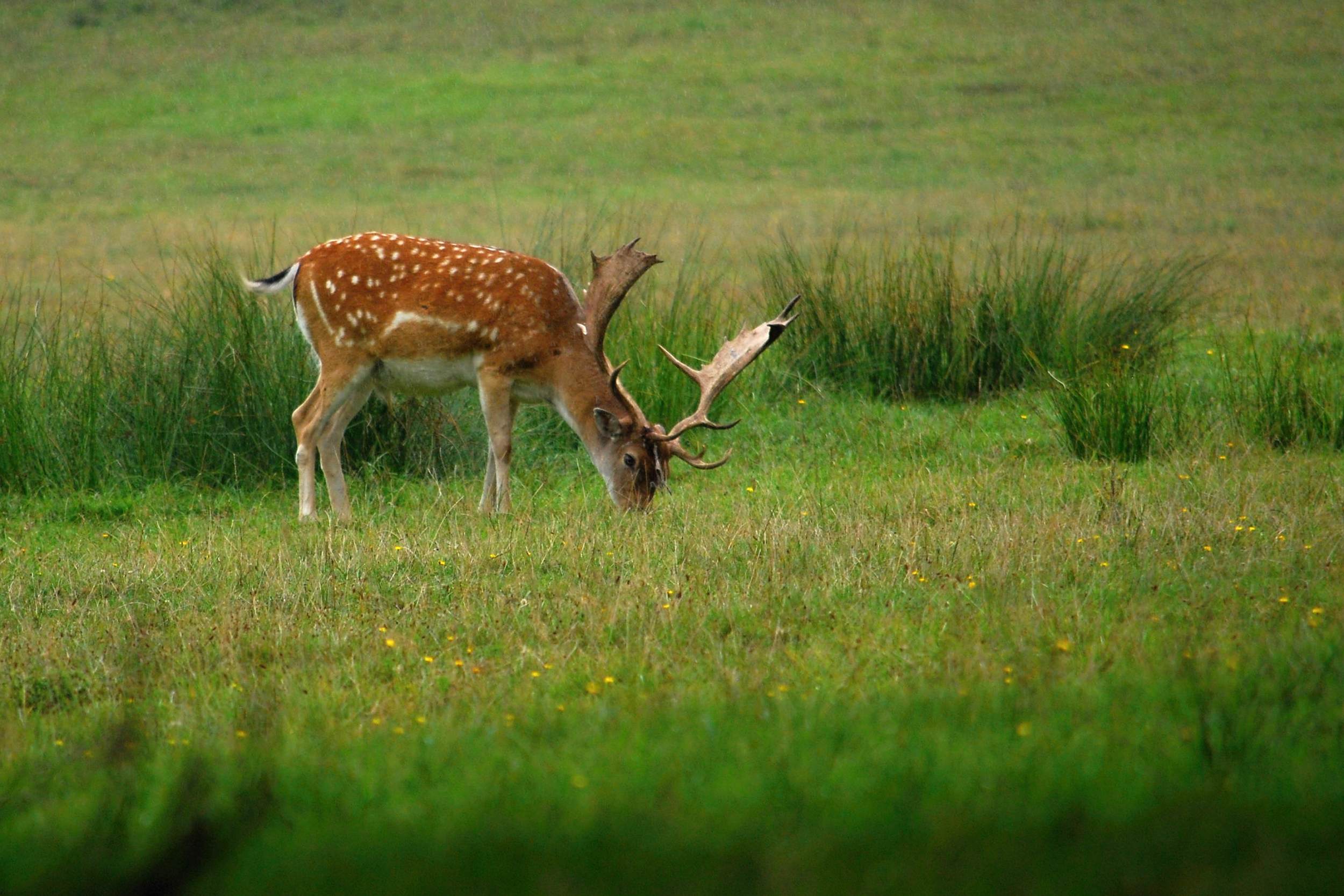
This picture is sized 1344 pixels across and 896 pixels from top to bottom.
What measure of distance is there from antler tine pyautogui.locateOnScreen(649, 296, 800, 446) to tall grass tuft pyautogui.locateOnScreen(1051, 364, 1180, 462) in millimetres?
1851

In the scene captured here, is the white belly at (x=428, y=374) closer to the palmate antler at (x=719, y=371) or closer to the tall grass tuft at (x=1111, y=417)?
the palmate antler at (x=719, y=371)

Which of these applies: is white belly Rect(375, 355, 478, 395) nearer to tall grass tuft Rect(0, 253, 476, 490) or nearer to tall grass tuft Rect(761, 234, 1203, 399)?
tall grass tuft Rect(0, 253, 476, 490)

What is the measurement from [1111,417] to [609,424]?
301cm

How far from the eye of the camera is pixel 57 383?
9.51 metres

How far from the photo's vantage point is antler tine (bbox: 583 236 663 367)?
335 inches

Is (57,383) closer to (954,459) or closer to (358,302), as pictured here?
(358,302)

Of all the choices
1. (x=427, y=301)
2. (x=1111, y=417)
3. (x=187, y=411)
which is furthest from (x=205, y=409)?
(x=1111, y=417)

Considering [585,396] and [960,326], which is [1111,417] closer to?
[960,326]

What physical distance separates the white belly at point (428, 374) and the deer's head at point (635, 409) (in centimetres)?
73

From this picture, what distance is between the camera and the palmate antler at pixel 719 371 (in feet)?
26.7

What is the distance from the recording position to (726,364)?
28.2ft

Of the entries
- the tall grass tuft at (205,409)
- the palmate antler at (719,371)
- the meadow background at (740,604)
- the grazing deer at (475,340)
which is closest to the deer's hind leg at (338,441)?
the grazing deer at (475,340)

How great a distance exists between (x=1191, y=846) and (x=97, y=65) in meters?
49.2

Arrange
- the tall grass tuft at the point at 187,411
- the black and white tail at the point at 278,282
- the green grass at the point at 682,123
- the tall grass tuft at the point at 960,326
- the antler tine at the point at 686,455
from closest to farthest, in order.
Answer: the antler tine at the point at 686,455 → the black and white tail at the point at 278,282 → the tall grass tuft at the point at 187,411 → the tall grass tuft at the point at 960,326 → the green grass at the point at 682,123
